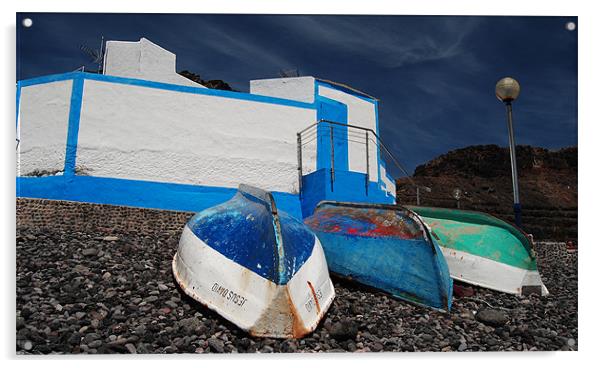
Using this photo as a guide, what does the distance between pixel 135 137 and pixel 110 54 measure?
1.15 meters

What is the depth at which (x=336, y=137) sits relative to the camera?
746 centimetres

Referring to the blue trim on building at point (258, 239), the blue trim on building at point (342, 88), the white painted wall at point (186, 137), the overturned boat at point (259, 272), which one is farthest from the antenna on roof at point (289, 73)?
the overturned boat at point (259, 272)

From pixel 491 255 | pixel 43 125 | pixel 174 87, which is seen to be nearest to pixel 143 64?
pixel 174 87

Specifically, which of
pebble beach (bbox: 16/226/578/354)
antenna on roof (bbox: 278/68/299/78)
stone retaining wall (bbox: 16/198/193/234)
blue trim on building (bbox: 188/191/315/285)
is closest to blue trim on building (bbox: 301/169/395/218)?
antenna on roof (bbox: 278/68/299/78)

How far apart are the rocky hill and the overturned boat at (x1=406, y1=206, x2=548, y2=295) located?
53 centimetres

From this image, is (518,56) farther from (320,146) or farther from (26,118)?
(26,118)

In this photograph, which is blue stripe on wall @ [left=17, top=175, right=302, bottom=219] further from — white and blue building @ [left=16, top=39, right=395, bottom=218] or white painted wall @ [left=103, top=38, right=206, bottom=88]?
white painted wall @ [left=103, top=38, right=206, bottom=88]

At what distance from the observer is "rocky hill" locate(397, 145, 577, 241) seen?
4.90 meters

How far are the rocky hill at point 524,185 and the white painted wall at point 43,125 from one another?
184 inches

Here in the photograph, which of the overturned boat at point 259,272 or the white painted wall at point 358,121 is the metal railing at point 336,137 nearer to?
the white painted wall at point 358,121

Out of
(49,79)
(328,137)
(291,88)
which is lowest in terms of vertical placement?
(328,137)

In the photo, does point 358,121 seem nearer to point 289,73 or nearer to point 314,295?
point 289,73

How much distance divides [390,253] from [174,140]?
10.9 ft

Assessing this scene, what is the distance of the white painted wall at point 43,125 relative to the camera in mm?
4660
